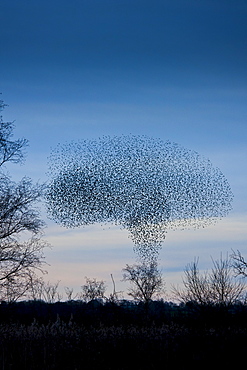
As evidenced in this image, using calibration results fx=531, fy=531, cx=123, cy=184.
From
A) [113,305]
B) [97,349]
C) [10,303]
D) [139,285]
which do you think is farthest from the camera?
[139,285]

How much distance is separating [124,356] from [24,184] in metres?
16.0

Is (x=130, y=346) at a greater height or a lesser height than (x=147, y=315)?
lesser

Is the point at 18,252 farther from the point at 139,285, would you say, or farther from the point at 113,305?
the point at 139,285

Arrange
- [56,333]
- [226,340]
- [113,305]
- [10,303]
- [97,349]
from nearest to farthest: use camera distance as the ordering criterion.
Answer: [226,340] → [97,349] → [56,333] → [113,305] → [10,303]

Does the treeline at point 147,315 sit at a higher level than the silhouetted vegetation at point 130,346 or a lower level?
higher

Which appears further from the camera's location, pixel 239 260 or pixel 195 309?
pixel 239 260

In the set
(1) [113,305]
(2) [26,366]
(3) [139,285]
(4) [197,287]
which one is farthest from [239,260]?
(3) [139,285]

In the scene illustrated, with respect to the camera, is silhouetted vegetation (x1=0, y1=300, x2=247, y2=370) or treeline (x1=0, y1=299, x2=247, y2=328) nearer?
silhouetted vegetation (x1=0, y1=300, x2=247, y2=370)

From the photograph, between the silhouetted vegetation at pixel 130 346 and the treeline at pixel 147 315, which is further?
the treeline at pixel 147 315

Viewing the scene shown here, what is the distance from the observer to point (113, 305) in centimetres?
2431

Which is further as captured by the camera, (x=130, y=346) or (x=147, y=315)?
(x=147, y=315)

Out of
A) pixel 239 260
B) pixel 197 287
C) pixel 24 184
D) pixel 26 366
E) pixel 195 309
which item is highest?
pixel 24 184

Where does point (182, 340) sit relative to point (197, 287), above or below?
below

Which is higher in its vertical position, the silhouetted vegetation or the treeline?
the treeline
